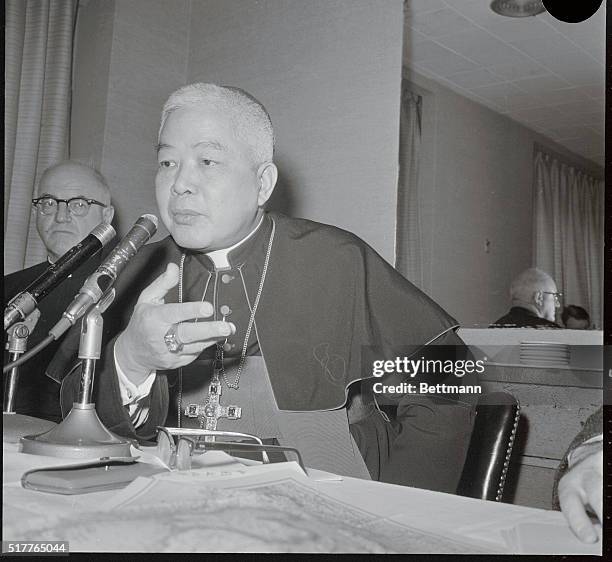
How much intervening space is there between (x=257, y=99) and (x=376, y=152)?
39cm

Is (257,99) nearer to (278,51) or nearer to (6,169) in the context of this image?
(278,51)

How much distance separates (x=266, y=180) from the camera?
1.62m

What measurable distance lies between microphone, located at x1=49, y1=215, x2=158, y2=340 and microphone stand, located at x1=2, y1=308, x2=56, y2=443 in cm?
22

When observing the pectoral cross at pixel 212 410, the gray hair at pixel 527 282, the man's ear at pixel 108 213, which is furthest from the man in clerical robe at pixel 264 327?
the gray hair at pixel 527 282

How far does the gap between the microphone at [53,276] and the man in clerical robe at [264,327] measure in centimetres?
14

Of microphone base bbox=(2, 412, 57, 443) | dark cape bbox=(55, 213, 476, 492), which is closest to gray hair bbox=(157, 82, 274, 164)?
dark cape bbox=(55, 213, 476, 492)

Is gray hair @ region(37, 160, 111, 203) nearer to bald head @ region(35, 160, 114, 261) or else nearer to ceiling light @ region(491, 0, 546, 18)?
bald head @ region(35, 160, 114, 261)

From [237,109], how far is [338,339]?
605 millimetres

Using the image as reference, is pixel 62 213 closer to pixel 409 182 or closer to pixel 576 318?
pixel 409 182

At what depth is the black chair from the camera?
1183 mm

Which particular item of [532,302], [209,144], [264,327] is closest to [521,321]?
[532,302]

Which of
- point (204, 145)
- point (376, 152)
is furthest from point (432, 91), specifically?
point (204, 145)

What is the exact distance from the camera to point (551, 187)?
169 centimetres

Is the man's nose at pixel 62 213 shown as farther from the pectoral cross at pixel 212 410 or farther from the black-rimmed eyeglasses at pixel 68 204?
the pectoral cross at pixel 212 410
